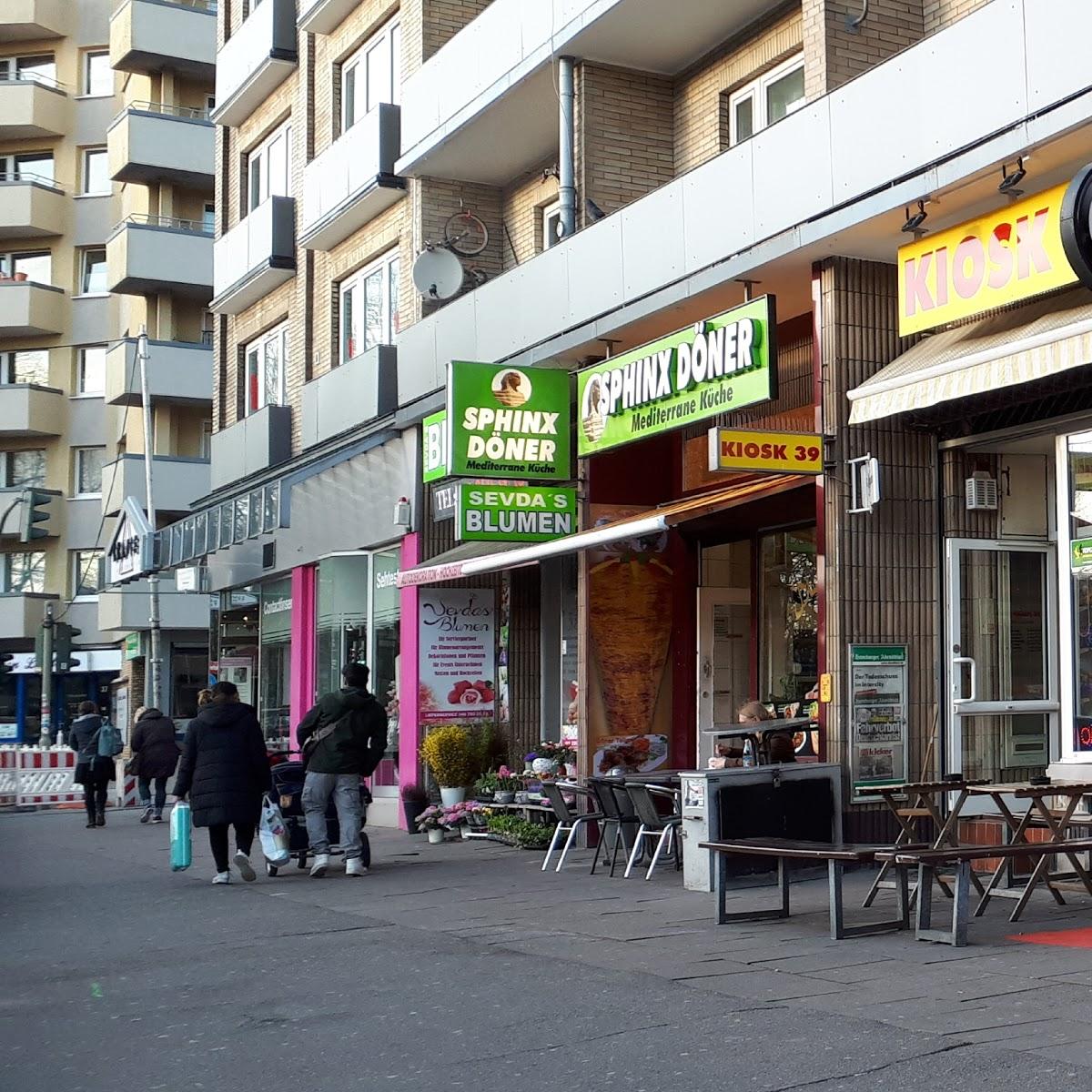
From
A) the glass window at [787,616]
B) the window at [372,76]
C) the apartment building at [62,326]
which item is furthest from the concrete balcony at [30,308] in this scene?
the glass window at [787,616]

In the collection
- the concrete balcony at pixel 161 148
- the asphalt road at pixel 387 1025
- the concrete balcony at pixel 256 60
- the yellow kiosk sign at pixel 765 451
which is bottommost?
the asphalt road at pixel 387 1025

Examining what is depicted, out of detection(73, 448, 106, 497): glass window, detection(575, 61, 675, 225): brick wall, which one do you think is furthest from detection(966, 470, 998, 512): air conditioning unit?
detection(73, 448, 106, 497): glass window

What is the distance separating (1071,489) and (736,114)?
575 cm

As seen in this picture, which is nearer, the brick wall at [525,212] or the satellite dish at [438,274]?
the satellite dish at [438,274]

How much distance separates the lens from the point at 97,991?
8391mm

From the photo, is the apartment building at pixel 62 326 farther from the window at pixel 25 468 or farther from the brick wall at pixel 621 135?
the brick wall at pixel 621 135

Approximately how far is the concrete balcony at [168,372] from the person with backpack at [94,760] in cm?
1677

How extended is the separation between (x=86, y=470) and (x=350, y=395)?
27.4 m

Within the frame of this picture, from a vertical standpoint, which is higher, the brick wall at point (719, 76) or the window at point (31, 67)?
the window at point (31, 67)

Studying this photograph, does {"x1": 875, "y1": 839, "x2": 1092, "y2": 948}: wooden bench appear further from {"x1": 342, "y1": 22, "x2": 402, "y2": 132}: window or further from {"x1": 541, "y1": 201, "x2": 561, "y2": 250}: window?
{"x1": 342, "y1": 22, "x2": 402, "y2": 132}: window

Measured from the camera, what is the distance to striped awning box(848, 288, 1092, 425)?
9.81 metres

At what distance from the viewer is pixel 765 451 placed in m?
11.9

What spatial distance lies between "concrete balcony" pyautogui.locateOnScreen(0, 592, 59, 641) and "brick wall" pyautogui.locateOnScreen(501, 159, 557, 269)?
93.9ft

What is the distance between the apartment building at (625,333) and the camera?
11.9 meters
